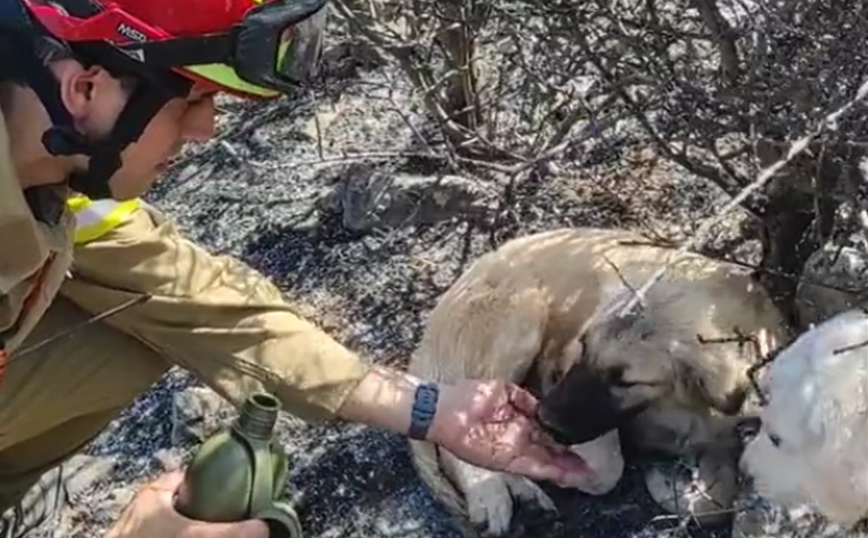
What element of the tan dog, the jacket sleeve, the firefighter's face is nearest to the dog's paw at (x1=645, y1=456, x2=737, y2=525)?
the tan dog

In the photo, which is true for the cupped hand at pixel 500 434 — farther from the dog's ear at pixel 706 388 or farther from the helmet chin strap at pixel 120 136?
the helmet chin strap at pixel 120 136

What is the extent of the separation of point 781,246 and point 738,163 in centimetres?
38

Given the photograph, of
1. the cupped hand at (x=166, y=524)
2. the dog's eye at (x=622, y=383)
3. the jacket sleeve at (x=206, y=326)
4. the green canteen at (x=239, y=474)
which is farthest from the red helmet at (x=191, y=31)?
the dog's eye at (x=622, y=383)

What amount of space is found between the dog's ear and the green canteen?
48.8 inches

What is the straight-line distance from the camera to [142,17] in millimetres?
2879

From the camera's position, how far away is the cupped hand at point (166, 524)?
10.7 ft

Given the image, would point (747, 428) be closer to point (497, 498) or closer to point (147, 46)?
point (497, 498)

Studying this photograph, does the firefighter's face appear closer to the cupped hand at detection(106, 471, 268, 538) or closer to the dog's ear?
the cupped hand at detection(106, 471, 268, 538)

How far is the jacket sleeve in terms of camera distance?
3867mm

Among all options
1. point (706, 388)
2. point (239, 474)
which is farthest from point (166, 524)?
point (706, 388)

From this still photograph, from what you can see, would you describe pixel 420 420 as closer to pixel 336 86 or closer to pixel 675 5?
pixel 675 5

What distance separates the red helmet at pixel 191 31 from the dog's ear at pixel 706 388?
1594 millimetres

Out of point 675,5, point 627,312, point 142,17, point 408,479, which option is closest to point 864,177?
point 627,312

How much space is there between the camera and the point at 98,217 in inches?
152
